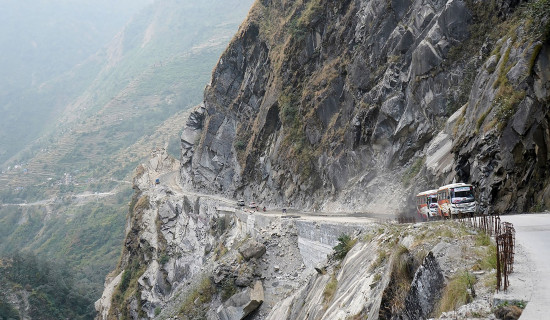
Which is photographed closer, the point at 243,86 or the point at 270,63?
the point at 270,63

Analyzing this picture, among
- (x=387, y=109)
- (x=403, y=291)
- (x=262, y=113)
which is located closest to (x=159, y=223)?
(x=262, y=113)

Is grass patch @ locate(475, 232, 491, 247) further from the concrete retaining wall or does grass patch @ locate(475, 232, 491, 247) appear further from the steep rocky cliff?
the concrete retaining wall

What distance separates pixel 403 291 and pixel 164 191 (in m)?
55.3

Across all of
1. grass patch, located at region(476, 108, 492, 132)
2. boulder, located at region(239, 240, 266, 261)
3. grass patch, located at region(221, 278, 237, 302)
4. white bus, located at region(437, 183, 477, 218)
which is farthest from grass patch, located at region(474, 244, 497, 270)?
grass patch, located at region(221, 278, 237, 302)

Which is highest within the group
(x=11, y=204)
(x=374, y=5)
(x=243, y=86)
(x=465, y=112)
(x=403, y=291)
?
(x=374, y=5)

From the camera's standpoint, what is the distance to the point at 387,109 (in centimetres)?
3362

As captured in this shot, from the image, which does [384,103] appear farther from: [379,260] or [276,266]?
[379,260]

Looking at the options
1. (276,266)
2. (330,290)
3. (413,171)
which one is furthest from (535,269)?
(413,171)

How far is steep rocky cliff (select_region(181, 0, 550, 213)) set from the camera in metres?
19.0

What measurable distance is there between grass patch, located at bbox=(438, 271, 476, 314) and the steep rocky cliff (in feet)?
35.3

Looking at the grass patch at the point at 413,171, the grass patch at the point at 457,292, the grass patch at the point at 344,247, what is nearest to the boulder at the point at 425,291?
the grass patch at the point at 457,292

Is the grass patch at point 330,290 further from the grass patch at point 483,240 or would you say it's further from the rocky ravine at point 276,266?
the grass patch at point 483,240

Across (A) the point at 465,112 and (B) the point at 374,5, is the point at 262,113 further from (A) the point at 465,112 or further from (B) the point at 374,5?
(A) the point at 465,112

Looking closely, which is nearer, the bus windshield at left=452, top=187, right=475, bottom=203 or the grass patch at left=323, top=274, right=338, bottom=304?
the grass patch at left=323, top=274, right=338, bottom=304
